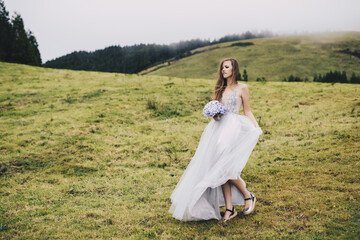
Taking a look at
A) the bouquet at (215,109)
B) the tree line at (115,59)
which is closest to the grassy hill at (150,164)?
the bouquet at (215,109)

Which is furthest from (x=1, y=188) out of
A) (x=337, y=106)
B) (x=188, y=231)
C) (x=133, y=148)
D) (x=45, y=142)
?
(x=337, y=106)

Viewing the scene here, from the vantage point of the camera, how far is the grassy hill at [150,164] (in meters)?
5.35

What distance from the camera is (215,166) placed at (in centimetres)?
521

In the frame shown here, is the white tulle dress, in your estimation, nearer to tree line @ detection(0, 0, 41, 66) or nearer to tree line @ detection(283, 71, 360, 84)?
tree line @ detection(0, 0, 41, 66)

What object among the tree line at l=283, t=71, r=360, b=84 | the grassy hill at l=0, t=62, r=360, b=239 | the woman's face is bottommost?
the tree line at l=283, t=71, r=360, b=84

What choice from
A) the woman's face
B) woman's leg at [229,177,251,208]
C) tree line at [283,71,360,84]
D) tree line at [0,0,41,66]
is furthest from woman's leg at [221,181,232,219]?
tree line at [283,71,360,84]

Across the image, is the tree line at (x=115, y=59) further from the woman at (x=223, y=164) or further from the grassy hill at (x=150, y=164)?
the woman at (x=223, y=164)

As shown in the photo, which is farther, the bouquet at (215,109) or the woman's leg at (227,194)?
the woman's leg at (227,194)

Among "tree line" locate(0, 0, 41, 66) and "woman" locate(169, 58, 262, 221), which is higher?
"tree line" locate(0, 0, 41, 66)

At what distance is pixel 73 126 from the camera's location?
13.0m

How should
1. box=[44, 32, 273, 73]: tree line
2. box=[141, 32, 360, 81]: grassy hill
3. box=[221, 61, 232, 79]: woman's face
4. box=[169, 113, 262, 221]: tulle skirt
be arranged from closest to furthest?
1. box=[169, 113, 262, 221]: tulle skirt
2. box=[221, 61, 232, 79]: woman's face
3. box=[141, 32, 360, 81]: grassy hill
4. box=[44, 32, 273, 73]: tree line

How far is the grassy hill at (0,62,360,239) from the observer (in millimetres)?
5352

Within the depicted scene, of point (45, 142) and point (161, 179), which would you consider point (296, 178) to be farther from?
point (45, 142)

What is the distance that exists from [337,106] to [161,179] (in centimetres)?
1285
